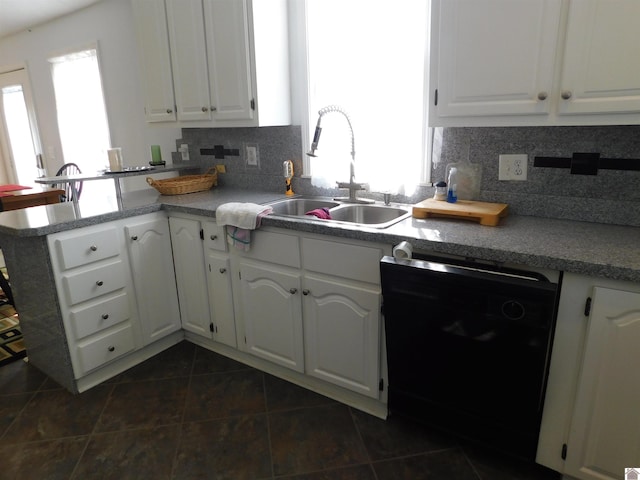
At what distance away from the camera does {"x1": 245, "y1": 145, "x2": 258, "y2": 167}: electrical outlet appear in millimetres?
2678

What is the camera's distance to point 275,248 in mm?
1960

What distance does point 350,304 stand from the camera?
5.89ft

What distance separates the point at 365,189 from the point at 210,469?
1447mm

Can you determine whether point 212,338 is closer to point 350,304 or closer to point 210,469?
point 210,469

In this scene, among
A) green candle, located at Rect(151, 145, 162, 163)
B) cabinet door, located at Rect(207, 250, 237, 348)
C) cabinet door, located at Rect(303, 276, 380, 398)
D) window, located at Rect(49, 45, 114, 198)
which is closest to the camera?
cabinet door, located at Rect(303, 276, 380, 398)

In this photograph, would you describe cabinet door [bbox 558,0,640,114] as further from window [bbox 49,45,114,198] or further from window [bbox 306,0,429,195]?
window [bbox 49,45,114,198]

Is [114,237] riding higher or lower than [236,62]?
lower

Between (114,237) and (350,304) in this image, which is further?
(114,237)

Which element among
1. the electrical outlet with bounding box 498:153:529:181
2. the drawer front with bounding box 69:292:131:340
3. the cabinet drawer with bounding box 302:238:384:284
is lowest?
the drawer front with bounding box 69:292:131:340

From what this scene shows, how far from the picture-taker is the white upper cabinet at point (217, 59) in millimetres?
2191

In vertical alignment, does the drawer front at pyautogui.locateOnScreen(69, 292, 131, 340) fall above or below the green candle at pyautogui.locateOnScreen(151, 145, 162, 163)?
below

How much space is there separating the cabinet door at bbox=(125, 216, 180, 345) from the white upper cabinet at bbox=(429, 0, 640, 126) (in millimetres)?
1592

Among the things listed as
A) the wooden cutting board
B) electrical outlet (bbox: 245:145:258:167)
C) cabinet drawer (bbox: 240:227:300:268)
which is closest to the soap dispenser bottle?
electrical outlet (bbox: 245:145:258:167)

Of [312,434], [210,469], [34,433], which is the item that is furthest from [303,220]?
[34,433]
